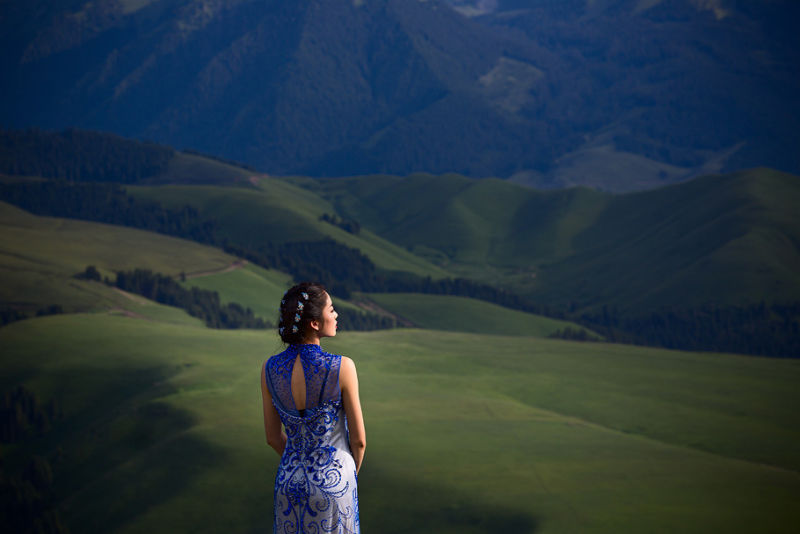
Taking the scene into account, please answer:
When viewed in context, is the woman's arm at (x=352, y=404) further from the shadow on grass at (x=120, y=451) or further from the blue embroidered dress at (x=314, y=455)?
the shadow on grass at (x=120, y=451)

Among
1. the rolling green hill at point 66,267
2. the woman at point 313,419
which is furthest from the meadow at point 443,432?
the rolling green hill at point 66,267

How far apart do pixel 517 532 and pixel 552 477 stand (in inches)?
265

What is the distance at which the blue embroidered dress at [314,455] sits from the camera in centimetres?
1225

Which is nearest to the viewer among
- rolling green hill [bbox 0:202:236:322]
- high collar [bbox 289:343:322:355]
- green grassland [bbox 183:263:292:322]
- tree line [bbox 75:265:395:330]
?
high collar [bbox 289:343:322:355]

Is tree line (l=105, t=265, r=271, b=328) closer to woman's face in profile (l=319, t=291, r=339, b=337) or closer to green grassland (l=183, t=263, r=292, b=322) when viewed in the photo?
green grassland (l=183, t=263, r=292, b=322)

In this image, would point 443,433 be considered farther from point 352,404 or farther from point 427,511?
point 352,404

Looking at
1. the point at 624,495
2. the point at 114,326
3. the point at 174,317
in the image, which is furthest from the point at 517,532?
the point at 174,317

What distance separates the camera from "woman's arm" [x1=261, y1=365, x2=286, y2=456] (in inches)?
497

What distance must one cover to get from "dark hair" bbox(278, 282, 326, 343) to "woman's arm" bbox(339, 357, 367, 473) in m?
0.75

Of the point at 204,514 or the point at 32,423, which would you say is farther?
the point at 32,423

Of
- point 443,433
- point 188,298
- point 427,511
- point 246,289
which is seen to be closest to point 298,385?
point 427,511

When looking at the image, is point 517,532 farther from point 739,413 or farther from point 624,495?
point 739,413

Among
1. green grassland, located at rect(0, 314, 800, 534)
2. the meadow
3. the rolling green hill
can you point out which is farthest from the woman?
Answer: the rolling green hill

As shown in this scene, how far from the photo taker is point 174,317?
137 metres
